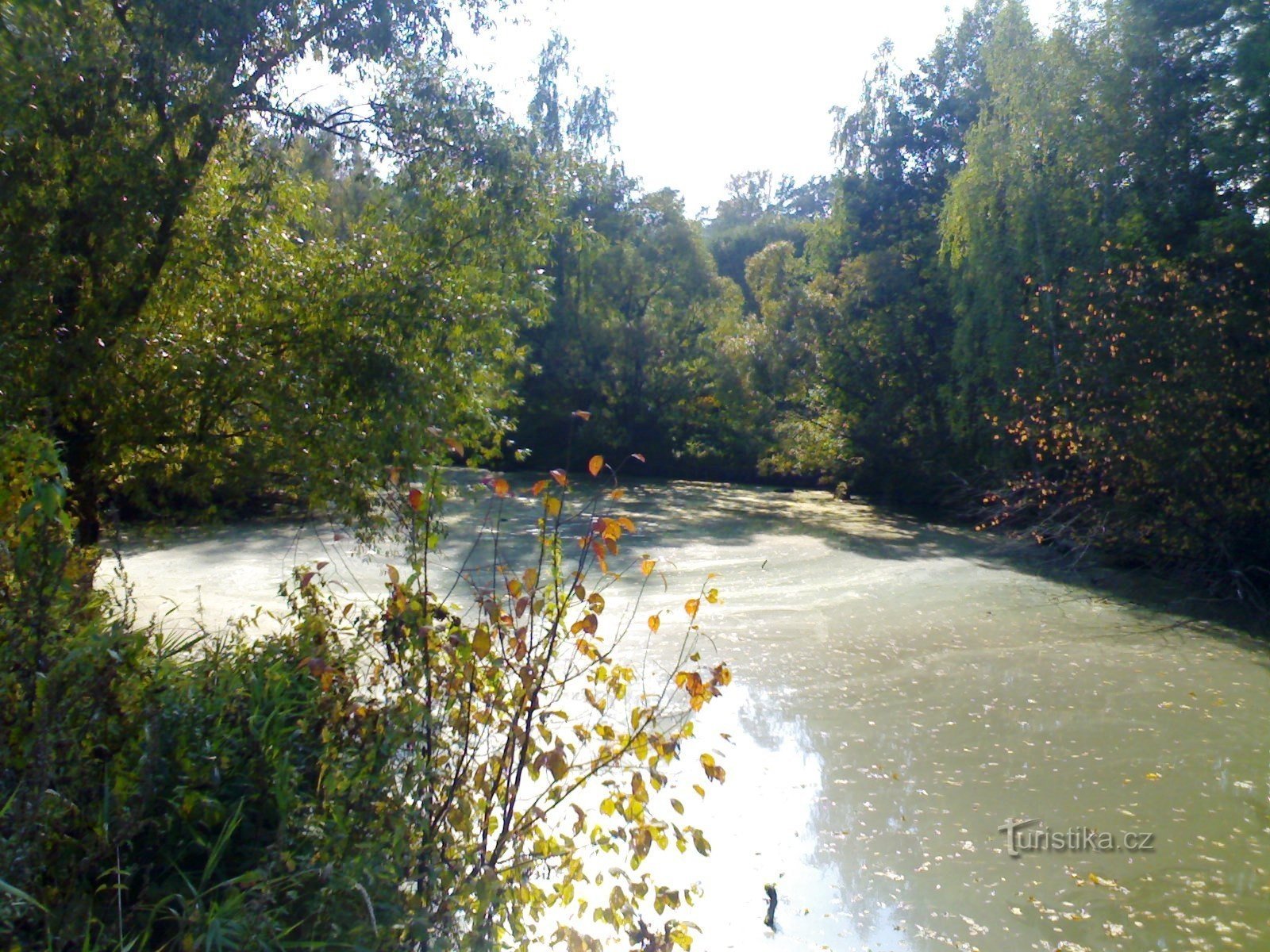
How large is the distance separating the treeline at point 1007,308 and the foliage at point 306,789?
22.9 ft

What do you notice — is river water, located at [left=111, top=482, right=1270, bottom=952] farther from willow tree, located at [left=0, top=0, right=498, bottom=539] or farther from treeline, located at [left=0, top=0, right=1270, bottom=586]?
willow tree, located at [left=0, top=0, right=498, bottom=539]

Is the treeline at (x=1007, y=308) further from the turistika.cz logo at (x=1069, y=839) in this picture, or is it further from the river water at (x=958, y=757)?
the turistika.cz logo at (x=1069, y=839)

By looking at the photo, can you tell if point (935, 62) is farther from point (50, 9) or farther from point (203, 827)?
point (203, 827)

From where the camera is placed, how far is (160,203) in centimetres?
649

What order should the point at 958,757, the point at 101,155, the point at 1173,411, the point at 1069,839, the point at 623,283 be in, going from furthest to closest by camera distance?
1. the point at 623,283
2. the point at 1173,411
3. the point at 958,757
4. the point at 101,155
5. the point at 1069,839

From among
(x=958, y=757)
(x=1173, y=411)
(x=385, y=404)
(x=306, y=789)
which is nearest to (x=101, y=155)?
(x=385, y=404)

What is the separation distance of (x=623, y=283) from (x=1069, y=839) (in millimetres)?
21040

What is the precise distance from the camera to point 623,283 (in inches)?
998

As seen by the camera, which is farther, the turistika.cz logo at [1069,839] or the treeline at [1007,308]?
the treeline at [1007,308]

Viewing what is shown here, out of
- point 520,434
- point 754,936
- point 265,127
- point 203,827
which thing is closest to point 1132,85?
point 265,127

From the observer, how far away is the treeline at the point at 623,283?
624cm

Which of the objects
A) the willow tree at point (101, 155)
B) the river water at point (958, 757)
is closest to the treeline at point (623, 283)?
the willow tree at point (101, 155)

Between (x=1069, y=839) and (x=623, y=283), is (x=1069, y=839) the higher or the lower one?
the lower one

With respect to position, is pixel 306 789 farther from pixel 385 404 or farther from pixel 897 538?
pixel 897 538
